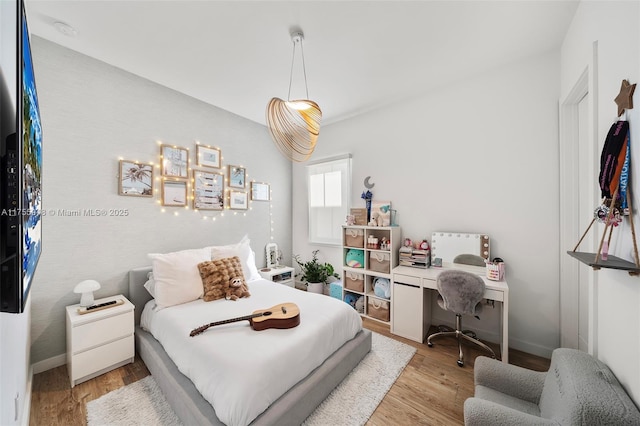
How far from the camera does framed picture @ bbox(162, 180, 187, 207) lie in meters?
2.77

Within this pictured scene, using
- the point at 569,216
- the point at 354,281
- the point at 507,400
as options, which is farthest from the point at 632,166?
the point at 354,281

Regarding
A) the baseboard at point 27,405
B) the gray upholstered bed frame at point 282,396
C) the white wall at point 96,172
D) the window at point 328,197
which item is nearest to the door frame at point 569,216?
the gray upholstered bed frame at point 282,396

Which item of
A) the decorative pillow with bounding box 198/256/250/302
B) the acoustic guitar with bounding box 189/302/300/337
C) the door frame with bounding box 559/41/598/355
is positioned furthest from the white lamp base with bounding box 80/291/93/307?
the door frame with bounding box 559/41/598/355

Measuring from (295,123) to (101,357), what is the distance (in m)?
2.55

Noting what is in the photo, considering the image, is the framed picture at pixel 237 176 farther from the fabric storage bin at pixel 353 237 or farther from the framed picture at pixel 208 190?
the fabric storage bin at pixel 353 237

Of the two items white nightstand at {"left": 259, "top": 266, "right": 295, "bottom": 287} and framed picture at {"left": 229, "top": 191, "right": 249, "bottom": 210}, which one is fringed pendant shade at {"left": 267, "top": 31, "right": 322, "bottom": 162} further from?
white nightstand at {"left": 259, "top": 266, "right": 295, "bottom": 287}

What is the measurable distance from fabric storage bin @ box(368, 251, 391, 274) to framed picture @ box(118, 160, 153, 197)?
273 centimetres

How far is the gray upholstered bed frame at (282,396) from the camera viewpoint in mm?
1374

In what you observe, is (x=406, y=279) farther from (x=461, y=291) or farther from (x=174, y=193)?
(x=174, y=193)

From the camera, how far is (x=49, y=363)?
2.07 metres

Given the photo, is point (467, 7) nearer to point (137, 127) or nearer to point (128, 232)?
point (137, 127)

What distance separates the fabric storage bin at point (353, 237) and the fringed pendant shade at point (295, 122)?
144cm

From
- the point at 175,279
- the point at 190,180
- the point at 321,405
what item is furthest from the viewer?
the point at 190,180

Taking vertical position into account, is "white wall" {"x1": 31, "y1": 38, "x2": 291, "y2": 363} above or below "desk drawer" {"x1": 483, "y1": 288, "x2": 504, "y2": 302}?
above
